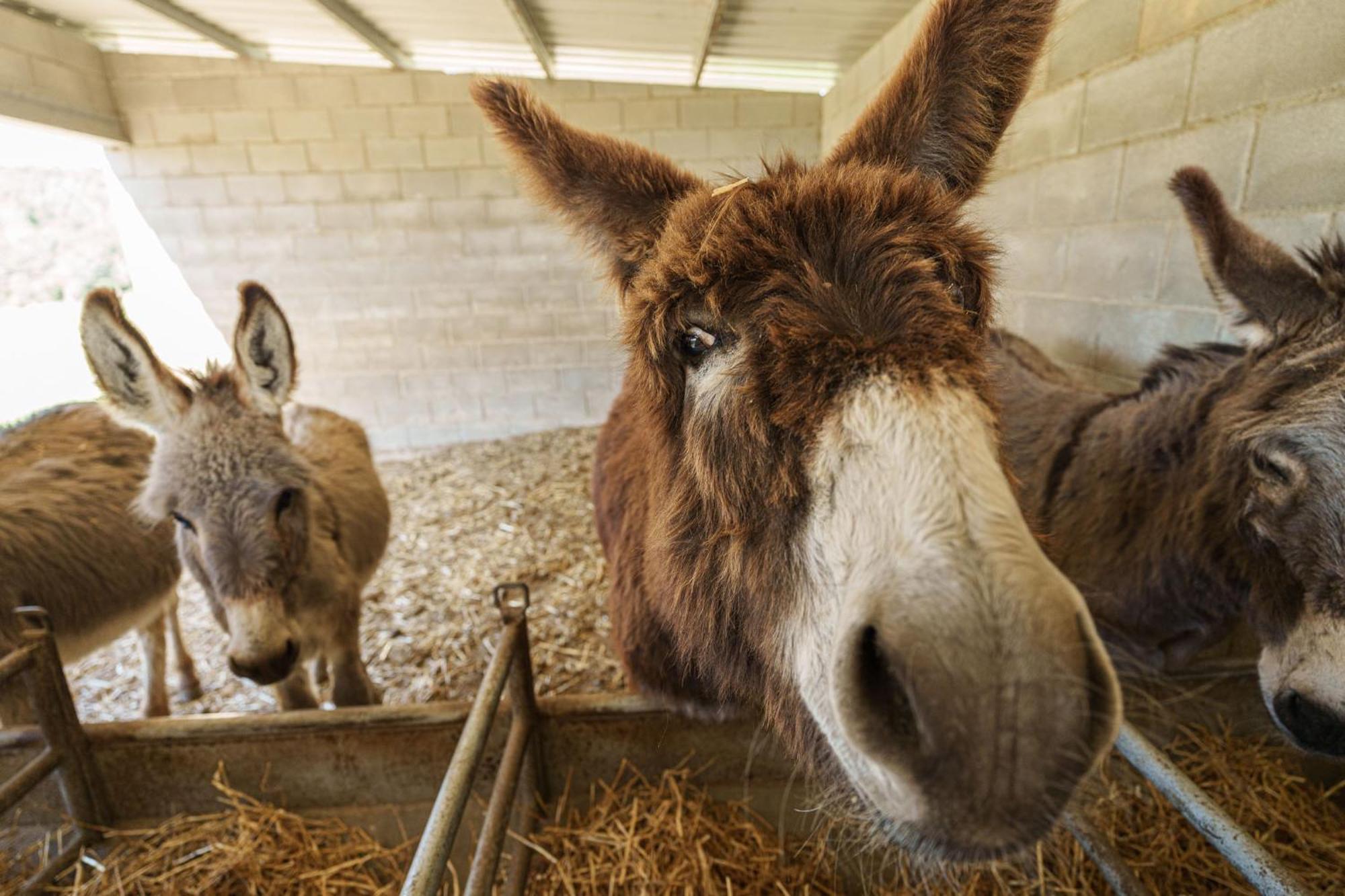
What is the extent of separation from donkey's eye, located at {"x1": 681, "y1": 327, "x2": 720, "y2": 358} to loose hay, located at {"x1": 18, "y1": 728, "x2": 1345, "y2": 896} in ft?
Result: 5.59

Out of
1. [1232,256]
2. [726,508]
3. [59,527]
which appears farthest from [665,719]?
[59,527]

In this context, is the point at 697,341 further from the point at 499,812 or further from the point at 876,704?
the point at 499,812

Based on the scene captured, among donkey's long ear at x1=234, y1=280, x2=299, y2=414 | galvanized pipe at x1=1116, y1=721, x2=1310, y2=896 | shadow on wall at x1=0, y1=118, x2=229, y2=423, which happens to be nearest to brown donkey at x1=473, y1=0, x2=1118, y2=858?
galvanized pipe at x1=1116, y1=721, x2=1310, y2=896

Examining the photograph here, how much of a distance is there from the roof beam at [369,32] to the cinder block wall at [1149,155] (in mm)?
5555

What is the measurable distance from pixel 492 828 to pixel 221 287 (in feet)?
26.5

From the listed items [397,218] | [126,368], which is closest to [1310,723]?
[126,368]

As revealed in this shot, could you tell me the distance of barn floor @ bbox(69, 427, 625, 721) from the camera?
355 centimetres

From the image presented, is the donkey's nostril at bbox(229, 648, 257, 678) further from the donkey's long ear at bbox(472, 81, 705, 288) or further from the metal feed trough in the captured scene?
the donkey's long ear at bbox(472, 81, 705, 288)

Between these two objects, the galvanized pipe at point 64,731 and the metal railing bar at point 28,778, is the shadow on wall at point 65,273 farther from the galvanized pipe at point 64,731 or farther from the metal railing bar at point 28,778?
the metal railing bar at point 28,778

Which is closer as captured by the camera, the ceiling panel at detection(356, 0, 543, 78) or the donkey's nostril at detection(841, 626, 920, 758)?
the donkey's nostril at detection(841, 626, 920, 758)

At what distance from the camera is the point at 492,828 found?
162cm

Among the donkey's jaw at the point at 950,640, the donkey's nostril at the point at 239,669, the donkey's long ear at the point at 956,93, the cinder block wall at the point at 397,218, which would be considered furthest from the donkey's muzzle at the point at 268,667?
the cinder block wall at the point at 397,218

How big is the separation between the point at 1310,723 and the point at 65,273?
18233 mm

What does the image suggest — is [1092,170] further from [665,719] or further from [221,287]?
[221,287]
